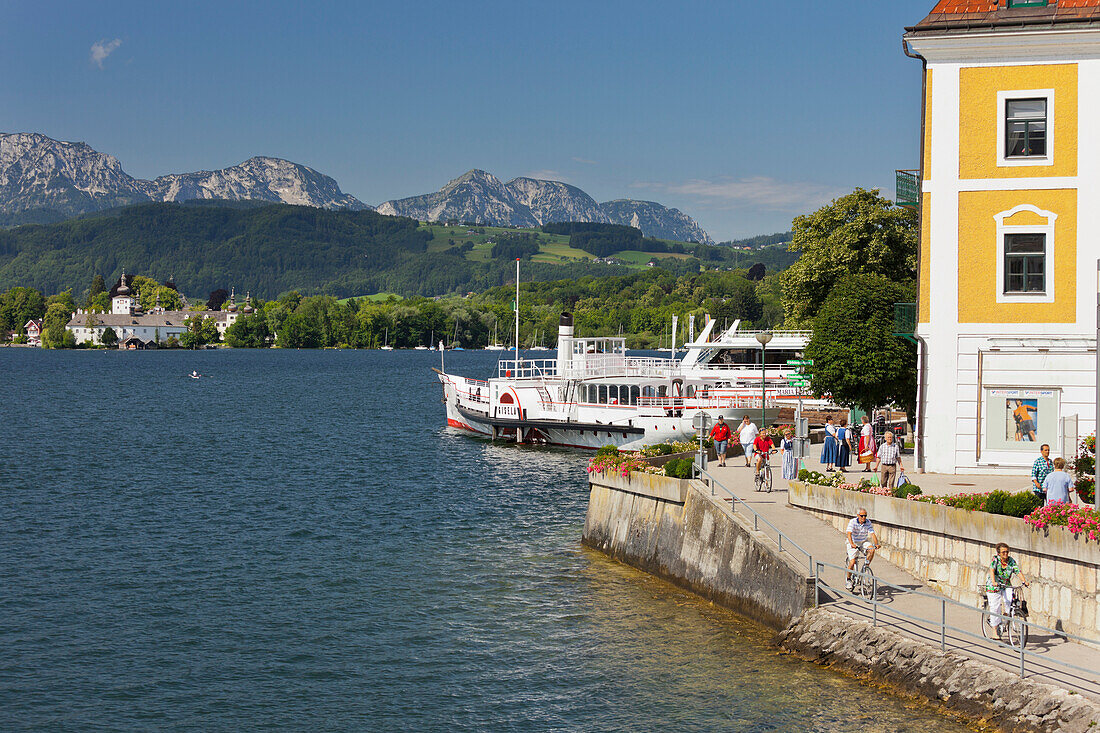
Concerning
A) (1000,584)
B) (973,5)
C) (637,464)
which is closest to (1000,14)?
(973,5)

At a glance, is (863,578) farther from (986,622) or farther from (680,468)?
(680,468)

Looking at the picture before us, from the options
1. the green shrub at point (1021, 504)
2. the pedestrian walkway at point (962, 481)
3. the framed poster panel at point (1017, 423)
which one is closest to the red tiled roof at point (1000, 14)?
the framed poster panel at point (1017, 423)

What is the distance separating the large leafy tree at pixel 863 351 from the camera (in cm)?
4066

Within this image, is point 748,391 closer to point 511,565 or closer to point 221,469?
point 221,469

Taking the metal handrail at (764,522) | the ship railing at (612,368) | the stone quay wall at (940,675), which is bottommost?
the stone quay wall at (940,675)

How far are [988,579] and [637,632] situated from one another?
723 cm

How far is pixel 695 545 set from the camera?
25172 millimetres

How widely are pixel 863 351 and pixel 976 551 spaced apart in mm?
21635

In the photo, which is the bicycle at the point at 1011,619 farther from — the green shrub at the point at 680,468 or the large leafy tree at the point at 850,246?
the large leafy tree at the point at 850,246

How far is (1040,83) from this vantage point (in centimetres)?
2741

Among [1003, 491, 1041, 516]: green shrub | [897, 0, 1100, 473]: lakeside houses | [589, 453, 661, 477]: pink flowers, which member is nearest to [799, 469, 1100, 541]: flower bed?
[1003, 491, 1041, 516]: green shrub

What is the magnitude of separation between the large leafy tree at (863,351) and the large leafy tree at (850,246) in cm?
1272

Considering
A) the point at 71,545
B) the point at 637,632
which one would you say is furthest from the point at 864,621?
the point at 71,545

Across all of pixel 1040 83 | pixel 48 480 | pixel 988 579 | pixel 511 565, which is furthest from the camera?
pixel 48 480
